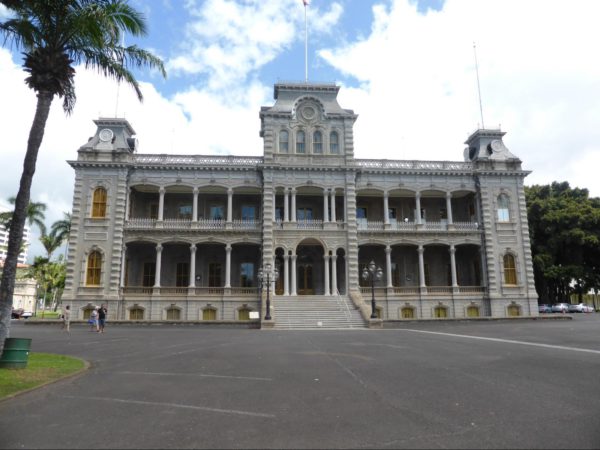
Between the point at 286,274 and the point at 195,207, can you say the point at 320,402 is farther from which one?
the point at 195,207

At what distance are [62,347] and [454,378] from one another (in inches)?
537

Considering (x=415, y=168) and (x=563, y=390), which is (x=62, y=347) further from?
(x=415, y=168)

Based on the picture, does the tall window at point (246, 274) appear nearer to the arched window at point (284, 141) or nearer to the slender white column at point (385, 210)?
the arched window at point (284, 141)

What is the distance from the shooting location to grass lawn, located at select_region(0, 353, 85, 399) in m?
8.77

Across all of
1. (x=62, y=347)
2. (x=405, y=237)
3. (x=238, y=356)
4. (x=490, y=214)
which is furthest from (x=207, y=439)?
(x=490, y=214)

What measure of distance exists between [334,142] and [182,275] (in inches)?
620

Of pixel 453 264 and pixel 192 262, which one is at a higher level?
pixel 192 262

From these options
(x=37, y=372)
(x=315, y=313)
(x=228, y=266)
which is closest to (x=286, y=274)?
(x=228, y=266)

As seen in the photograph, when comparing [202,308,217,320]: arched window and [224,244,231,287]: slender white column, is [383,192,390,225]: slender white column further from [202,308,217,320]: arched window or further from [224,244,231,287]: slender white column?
[202,308,217,320]: arched window

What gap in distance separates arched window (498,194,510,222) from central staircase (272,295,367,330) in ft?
47.6

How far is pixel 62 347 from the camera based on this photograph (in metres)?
16.2

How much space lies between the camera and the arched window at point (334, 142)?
35.0 m

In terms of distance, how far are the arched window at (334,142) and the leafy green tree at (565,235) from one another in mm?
23311

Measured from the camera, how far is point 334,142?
3512 cm
